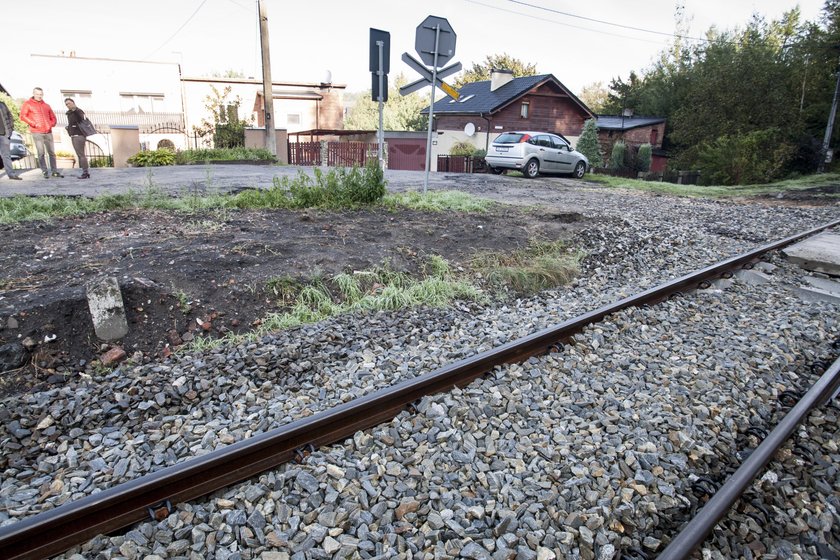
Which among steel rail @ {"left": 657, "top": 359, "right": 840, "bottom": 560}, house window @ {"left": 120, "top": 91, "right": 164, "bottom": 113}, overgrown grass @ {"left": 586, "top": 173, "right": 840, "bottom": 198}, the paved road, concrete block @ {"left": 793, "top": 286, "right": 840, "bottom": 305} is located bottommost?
steel rail @ {"left": 657, "top": 359, "right": 840, "bottom": 560}

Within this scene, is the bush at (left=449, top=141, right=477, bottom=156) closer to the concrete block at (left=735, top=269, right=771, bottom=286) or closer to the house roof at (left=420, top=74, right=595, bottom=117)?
the house roof at (left=420, top=74, right=595, bottom=117)

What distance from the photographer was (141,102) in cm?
4153

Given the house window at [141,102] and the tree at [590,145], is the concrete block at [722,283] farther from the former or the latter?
the house window at [141,102]

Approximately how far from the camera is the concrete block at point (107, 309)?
4113 mm

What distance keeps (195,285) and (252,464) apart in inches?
107

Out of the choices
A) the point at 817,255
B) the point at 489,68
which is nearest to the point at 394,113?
the point at 489,68

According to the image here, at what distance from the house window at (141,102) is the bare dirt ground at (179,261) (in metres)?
39.6

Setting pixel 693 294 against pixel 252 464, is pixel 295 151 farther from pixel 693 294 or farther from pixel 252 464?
pixel 252 464

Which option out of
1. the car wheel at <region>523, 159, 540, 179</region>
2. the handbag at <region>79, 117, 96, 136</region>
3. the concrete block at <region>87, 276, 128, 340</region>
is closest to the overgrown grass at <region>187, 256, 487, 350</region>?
the concrete block at <region>87, 276, 128, 340</region>

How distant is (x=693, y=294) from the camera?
18.7 feet

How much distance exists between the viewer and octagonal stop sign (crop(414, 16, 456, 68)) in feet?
29.2

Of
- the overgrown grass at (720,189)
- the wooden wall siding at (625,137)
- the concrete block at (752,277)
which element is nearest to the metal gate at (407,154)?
the overgrown grass at (720,189)

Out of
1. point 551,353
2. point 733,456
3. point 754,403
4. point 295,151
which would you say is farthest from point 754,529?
point 295,151

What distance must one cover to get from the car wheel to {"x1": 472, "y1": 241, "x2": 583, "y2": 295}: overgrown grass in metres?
12.1
